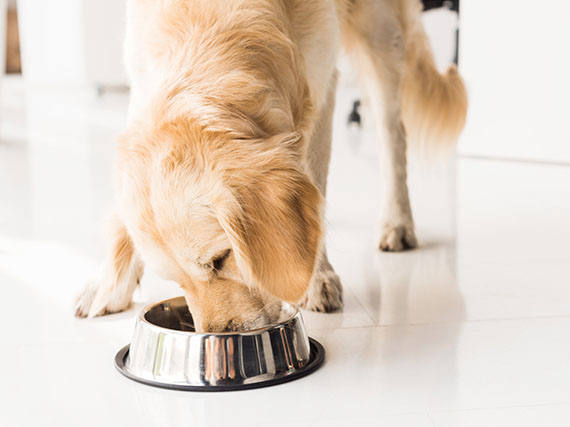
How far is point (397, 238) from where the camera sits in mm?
2492

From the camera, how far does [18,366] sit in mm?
1552

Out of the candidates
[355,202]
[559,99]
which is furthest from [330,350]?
[559,99]

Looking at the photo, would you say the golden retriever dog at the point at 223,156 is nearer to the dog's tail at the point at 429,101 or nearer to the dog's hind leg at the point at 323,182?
the dog's hind leg at the point at 323,182

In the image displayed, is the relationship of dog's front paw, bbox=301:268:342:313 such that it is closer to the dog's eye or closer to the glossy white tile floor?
the glossy white tile floor

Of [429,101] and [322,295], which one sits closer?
[322,295]

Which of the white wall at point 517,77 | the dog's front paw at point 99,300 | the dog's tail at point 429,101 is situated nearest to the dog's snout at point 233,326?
the dog's front paw at point 99,300

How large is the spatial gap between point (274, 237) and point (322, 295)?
59 centimetres

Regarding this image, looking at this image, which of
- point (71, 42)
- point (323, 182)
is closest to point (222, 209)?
point (323, 182)

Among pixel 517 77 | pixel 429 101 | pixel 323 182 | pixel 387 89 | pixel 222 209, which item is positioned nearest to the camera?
pixel 222 209

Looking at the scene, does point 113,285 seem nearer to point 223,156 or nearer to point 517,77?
point 223,156

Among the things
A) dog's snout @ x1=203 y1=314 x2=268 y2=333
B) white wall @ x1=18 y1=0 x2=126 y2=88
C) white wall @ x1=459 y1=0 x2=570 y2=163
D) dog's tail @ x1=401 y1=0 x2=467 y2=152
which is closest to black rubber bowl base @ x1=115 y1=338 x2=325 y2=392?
dog's snout @ x1=203 y1=314 x2=268 y2=333

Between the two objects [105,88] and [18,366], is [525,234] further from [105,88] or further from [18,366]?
[105,88]

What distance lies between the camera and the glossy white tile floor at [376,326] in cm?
133

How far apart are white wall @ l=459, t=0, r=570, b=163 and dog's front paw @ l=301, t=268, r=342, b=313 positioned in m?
2.54
